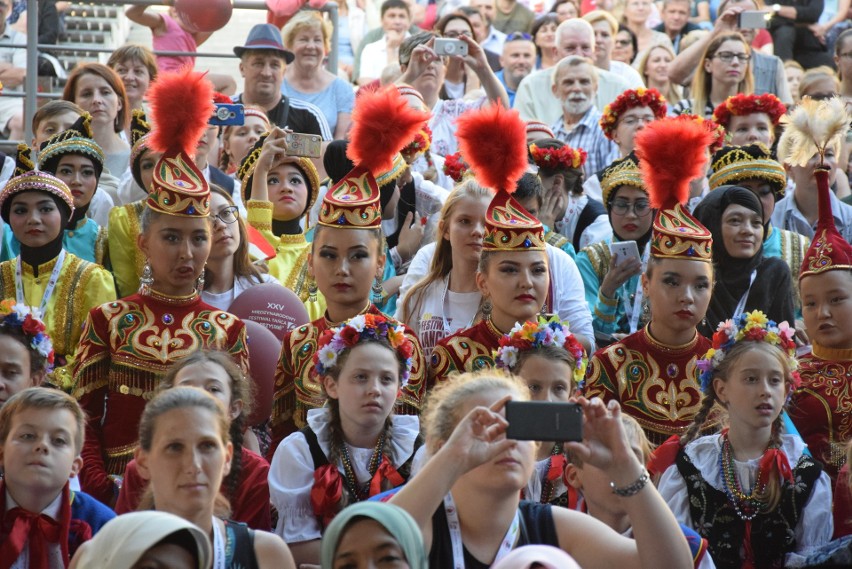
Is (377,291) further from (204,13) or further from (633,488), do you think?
(204,13)

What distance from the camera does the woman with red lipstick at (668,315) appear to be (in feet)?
18.4

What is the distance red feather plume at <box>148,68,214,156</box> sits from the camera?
5.56 metres

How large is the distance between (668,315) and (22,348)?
2.59 m

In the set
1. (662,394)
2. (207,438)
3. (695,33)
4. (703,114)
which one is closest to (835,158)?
(703,114)

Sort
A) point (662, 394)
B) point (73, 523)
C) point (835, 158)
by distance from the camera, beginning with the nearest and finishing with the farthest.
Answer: point (73, 523), point (662, 394), point (835, 158)

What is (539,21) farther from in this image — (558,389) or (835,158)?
(558,389)

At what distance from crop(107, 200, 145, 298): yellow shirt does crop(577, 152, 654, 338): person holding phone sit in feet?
7.19

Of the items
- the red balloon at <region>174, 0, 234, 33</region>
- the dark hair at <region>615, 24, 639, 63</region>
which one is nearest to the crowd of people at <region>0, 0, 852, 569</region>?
the red balloon at <region>174, 0, 234, 33</region>

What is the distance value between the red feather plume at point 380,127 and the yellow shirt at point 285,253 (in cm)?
105

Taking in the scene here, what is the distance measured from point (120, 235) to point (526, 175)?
1998 mm

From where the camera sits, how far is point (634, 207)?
6.97 metres

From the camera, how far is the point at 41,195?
614 centimetres

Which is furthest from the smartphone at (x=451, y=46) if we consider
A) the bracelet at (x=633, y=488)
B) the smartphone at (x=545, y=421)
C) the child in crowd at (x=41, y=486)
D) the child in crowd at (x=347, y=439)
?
the smartphone at (x=545, y=421)

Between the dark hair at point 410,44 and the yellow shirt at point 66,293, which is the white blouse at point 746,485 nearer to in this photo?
the yellow shirt at point 66,293
